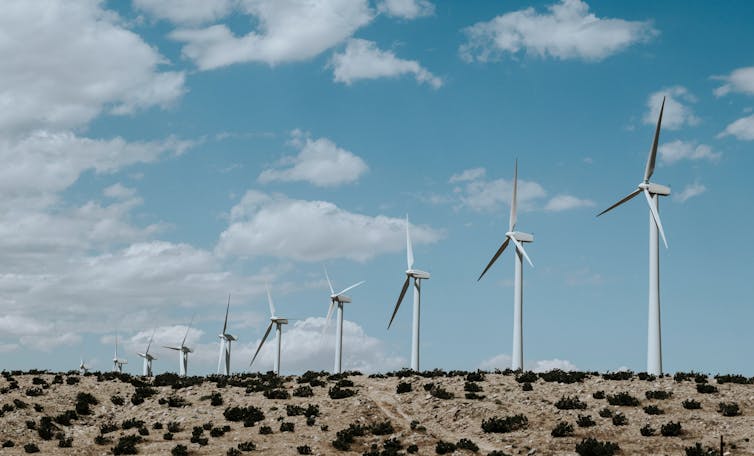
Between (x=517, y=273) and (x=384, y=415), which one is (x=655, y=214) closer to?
(x=517, y=273)

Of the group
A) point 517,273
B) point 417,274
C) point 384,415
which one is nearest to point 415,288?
point 417,274

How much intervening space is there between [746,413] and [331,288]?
193 feet

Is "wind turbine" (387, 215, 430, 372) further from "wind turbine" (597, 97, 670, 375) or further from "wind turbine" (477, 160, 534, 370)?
"wind turbine" (597, 97, 670, 375)

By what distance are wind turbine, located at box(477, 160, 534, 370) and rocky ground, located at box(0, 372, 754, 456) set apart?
7.67m

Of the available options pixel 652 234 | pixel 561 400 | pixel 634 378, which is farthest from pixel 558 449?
pixel 652 234

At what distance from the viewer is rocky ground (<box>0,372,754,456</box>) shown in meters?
47.4

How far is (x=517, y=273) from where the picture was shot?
2928 inches

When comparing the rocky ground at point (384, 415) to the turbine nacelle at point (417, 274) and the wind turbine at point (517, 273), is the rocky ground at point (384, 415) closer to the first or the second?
the wind turbine at point (517, 273)

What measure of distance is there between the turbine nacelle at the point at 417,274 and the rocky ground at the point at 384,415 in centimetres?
2179

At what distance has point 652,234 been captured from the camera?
6562 centimetres

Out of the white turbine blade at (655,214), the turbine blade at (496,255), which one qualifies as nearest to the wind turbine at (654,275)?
the white turbine blade at (655,214)

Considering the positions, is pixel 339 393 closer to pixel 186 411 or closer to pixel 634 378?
Answer: pixel 186 411

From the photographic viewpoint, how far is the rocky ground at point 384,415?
47.4 metres

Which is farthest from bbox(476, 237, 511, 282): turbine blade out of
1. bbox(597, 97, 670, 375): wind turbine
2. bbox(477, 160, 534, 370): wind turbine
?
bbox(597, 97, 670, 375): wind turbine
